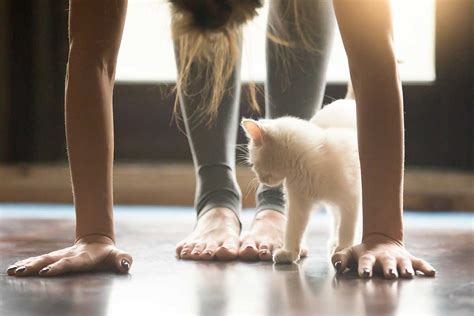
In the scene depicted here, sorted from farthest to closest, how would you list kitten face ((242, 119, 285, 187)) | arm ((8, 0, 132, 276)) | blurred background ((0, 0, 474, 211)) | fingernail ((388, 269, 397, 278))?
blurred background ((0, 0, 474, 211)) → kitten face ((242, 119, 285, 187)) → arm ((8, 0, 132, 276)) → fingernail ((388, 269, 397, 278))

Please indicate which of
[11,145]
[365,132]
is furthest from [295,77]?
[11,145]

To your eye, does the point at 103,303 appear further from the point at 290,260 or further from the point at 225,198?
the point at 225,198

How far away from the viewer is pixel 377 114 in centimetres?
132

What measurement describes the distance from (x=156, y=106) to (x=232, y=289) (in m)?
2.13

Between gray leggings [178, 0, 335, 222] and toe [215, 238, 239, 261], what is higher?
gray leggings [178, 0, 335, 222]

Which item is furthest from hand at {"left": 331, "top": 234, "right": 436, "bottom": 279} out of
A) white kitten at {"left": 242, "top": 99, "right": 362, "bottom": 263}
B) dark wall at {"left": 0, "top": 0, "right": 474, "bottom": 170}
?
dark wall at {"left": 0, "top": 0, "right": 474, "bottom": 170}

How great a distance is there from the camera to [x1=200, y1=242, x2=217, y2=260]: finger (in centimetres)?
151

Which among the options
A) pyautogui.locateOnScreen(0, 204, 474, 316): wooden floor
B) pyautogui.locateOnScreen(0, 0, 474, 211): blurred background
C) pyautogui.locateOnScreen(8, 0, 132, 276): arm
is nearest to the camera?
pyautogui.locateOnScreen(0, 204, 474, 316): wooden floor

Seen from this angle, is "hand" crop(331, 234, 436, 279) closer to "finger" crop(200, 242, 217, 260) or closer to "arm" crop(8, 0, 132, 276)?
"finger" crop(200, 242, 217, 260)

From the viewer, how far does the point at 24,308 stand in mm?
1039

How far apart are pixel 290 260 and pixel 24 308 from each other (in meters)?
0.57

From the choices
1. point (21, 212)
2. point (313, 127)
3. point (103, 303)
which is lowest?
point (21, 212)

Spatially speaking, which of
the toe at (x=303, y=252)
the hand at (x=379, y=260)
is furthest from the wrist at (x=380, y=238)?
the toe at (x=303, y=252)

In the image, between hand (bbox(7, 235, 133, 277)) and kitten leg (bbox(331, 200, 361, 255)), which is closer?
hand (bbox(7, 235, 133, 277))
